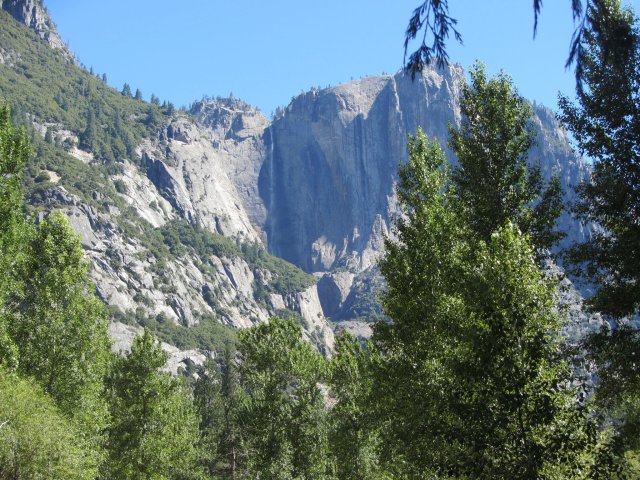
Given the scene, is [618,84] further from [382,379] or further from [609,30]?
[382,379]

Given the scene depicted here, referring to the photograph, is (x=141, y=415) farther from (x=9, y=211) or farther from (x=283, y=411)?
(x=9, y=211)

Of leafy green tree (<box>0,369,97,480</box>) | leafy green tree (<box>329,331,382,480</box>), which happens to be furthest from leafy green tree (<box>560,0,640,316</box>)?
leafy green tree (<box>0,369,97,480</box>)

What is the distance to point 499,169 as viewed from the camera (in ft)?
74.7

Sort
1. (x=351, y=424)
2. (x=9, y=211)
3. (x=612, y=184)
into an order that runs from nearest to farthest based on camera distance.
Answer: (x=612, y=184) < (x=9, y=211) < (x=351, y=424)

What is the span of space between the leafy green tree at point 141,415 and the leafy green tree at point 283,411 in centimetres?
528

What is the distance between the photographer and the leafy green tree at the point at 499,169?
2189 cm

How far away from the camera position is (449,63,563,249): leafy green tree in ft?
71.8

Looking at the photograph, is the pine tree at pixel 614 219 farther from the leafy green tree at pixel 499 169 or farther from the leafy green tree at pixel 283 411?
the leafy green tree at pixel 283 411

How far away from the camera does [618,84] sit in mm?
19109

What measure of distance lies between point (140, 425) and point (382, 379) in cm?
1889

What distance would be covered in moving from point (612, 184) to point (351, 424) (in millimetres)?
22197

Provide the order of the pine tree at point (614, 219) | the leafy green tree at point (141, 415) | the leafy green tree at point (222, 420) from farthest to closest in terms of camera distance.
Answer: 1. the leafy green tree at point (222, 420)
2. the leafy green tree at point (141, 415)
3. the pine tree at point (614, 219)

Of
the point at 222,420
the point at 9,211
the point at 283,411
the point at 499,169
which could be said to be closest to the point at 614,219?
the point at 499,169

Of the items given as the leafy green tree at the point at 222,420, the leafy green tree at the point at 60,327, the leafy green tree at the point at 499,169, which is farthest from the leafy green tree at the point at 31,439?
the leafy green tree at the point at 222,420
